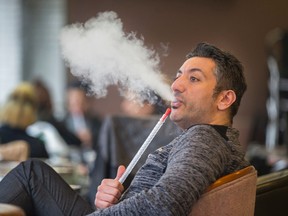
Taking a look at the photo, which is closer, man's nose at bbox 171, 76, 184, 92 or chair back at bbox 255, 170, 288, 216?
man's nose at bbox 171, 76, 184, 92

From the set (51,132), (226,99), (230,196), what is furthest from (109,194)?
(51,132)

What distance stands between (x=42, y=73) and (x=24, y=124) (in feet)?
10.3

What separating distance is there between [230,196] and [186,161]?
8.3 inches

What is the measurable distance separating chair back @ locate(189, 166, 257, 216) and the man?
0.03 metres

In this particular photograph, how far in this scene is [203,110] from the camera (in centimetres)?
227

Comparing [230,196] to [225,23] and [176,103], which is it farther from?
[225,23]

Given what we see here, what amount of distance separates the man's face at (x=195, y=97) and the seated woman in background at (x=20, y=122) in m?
2.42

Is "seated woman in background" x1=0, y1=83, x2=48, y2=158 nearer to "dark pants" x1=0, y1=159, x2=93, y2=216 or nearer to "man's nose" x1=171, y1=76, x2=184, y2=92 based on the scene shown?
"dark pants" x1=0, y1=159, x2=93, y2=216

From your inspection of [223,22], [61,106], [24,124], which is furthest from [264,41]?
[24,124]

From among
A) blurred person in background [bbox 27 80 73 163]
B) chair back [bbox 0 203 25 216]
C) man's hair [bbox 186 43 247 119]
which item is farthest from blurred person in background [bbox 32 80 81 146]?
chair back [bbox 0 203 25 216]

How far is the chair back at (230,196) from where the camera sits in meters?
2.08

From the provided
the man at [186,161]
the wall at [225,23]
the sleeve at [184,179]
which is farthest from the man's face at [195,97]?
the wall at [225,23]

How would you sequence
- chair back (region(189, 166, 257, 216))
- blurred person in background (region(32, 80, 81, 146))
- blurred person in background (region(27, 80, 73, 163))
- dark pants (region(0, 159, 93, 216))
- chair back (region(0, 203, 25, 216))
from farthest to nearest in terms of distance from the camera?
blurred person in background (region(32, 80, 81, 146)), blurred person in background (region(27, 80, 73, 163)), dark pants (region(0, 159, 93, 216)), chair back (region(189, 166, 257, 216)), chair back (region(0, 203, 25, 216))

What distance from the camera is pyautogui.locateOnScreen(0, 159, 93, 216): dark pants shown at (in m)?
2.34
